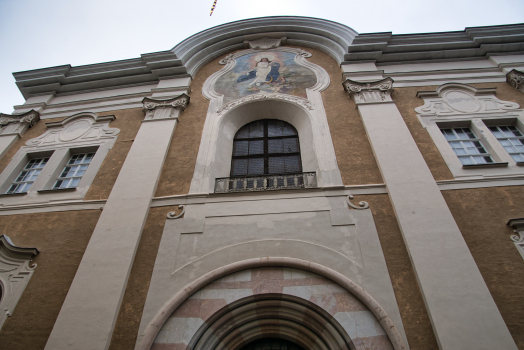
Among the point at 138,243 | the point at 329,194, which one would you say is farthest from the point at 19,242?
the point at 329,194

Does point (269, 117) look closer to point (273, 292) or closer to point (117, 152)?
point (117, 152)

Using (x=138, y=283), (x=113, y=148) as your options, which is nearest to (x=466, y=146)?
(x=138, y=283)

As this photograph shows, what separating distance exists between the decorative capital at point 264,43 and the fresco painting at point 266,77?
45 centimetres

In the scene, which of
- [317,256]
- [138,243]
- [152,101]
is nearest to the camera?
[317,256]

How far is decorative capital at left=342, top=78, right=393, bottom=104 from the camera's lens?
8.42m

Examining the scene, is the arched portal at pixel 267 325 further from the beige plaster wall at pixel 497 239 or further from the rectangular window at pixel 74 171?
the rectangular window at pixel 74 171

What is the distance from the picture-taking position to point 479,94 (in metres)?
8.66

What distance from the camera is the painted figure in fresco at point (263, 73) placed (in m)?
10.0

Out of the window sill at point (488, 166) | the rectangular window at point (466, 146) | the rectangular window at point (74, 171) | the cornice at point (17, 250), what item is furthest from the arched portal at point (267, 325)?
the rectangular window at point (74, 171)

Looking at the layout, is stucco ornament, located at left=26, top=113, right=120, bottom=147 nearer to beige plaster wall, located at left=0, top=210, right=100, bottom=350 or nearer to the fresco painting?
beige plaster wall, located at left=0, top=210, right=100, bottom=350

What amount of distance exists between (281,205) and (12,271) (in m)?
4.99

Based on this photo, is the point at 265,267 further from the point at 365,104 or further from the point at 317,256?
the point at 365,104

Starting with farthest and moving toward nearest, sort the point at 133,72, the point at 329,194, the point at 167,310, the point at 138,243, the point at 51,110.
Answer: the point at 133,72 → the point at 51,110 → the point at 329,194 → the point at 138,243 → the point at 167,310

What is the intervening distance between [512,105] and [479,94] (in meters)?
0.80
